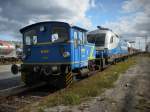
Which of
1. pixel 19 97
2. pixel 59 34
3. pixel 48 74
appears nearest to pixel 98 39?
pixel 59 34

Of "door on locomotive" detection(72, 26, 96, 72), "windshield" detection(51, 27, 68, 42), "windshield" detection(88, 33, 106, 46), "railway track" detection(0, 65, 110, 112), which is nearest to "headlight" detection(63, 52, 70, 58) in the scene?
"door on locomotive" detection(72, 26, 96, 72)

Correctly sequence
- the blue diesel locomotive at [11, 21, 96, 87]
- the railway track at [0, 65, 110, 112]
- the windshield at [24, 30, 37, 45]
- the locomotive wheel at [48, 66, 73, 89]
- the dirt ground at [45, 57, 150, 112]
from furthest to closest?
the windshield at [24, 30, 37, 45]
the blue diesel locomotive at [11, 21, 96, 87]
the locomotive wheel at [48, 66, 73, 89]
the railway track at [0, 65, 110, 112]
the dirt ground at [45, 57, 150, 112]

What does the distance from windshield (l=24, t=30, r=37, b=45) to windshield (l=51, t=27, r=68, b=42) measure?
1099 mm

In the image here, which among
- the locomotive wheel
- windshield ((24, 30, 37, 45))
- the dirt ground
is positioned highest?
windshield ((24, 30, 37, 45))

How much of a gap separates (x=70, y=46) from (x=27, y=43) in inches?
98.3

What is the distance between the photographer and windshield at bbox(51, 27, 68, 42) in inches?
424

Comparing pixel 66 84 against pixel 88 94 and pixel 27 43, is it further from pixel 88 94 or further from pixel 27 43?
pixel 27 43

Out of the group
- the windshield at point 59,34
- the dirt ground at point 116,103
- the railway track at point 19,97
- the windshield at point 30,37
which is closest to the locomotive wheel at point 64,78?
the railway track at point 19,97

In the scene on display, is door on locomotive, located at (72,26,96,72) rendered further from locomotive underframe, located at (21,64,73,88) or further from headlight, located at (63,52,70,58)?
locomotive underframe, located at (21,64,73,88)

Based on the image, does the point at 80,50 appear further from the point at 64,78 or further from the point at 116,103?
the point at 116,103

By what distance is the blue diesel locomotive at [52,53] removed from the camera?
34.9 ft

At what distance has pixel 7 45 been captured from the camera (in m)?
37.6

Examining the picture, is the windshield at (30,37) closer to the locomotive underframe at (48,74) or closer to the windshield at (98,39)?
the locomotive underframe at (48,74)

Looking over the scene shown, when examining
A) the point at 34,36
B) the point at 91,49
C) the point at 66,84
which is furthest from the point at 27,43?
the point at 91,49
